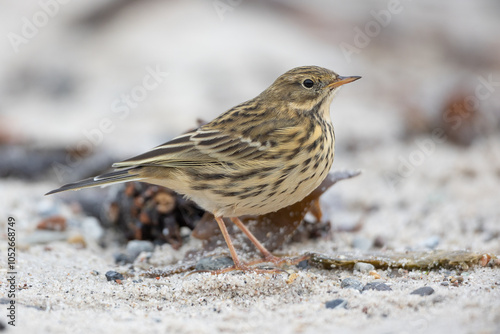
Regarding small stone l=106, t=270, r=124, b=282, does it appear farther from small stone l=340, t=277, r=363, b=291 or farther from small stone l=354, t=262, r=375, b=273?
small stone l=354, t=262, r=375, b=273

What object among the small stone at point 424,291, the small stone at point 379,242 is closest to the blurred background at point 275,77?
the small stone at point 379,242

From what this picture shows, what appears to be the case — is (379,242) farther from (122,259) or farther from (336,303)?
(122,259)

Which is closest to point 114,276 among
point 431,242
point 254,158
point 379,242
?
point 254,158

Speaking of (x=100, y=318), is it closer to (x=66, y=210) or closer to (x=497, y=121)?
(x=66, y=210)

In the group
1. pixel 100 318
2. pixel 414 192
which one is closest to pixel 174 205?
pixel 100 318

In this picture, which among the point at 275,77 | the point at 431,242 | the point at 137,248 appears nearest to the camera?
the point at 137,248
